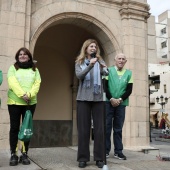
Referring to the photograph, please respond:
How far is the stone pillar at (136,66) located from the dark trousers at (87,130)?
3254 mm

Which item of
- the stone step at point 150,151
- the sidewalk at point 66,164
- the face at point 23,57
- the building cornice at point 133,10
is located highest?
the building cornice at point 133,10

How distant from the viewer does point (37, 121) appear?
35.2 feet

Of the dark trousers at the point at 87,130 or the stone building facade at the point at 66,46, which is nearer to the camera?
the dark trousers at the point at 87,130

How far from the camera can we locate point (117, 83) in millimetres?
5270

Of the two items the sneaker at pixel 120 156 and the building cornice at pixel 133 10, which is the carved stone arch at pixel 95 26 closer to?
the building cornice at pixel 133 10

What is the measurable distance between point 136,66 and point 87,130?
402 cm

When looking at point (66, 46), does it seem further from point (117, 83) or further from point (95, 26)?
point (117, 83)

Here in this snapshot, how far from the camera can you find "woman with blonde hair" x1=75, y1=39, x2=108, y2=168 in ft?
14.4

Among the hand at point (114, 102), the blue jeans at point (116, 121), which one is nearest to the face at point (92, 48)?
the hand at point (114, 102)

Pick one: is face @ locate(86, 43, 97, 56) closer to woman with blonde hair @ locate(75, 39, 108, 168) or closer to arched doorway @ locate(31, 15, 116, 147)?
woman with blonde hair @ locate(75, 39, 108, 168)

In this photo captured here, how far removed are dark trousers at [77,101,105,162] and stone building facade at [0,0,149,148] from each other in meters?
2.40

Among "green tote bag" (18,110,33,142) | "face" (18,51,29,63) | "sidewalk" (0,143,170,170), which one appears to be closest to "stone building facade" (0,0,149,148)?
"sidewalk" (0,143,170,170)

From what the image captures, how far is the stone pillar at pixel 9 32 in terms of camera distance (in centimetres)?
639

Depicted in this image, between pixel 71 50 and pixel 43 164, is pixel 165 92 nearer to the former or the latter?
pixel 71 50
